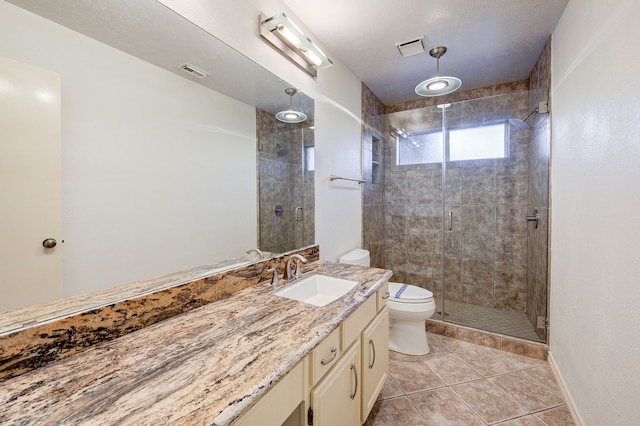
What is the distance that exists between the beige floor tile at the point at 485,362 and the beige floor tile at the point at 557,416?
371 mm

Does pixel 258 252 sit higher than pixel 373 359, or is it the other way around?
pixel 258 252

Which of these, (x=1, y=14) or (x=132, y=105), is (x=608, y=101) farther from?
(x=1, y=14)

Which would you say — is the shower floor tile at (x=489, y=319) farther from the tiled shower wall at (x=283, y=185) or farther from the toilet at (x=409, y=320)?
the tiled shower wall at (x=283, y=185)

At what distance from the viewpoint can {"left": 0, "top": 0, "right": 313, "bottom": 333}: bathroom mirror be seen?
0.82 m

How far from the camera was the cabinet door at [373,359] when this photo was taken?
4.44 feet

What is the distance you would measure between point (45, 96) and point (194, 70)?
1.87 ft

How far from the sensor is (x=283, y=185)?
1732 mm

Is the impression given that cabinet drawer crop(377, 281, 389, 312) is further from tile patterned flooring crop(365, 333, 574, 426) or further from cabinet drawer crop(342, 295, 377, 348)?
tile patterned flooring crop(365, 333, 574, 426)

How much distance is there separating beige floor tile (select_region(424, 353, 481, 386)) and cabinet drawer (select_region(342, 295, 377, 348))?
0.99 m

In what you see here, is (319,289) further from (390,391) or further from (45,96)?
(45,96)

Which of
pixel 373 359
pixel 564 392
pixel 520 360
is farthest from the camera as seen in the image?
pixel 520 360

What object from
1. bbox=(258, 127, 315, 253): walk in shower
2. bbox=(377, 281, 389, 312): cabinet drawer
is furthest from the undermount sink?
bbox=(258, 127, 315, 253): walk in shower

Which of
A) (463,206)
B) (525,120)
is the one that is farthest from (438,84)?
(463,206)

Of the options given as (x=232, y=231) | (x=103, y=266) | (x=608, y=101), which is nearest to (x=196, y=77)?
(x=232, y=231)
